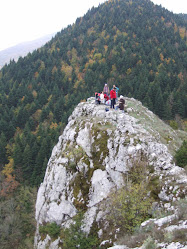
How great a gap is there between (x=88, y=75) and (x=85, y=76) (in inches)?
99.0

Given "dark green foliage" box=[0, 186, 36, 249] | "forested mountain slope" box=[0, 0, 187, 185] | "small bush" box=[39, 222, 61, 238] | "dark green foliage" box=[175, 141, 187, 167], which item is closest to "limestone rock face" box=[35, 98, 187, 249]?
"small bush" box=[39, 222, 61, 238]

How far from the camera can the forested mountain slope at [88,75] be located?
190 ft

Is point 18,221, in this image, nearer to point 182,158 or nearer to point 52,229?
point 52,229

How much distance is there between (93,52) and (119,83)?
4356 cm

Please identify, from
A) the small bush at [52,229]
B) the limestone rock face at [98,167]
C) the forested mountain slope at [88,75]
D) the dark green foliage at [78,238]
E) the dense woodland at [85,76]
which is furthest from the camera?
the forested mountain slope at [88,75]

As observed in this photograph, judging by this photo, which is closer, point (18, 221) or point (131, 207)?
point (131, 207)

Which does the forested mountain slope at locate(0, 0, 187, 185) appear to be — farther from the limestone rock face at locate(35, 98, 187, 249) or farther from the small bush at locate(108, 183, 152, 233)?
the small bush at locate(108, 183, 152, 233)

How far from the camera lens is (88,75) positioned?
304 feet

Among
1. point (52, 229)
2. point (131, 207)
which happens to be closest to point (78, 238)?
point (52, 229)

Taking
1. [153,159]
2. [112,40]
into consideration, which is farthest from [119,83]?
[153,159]

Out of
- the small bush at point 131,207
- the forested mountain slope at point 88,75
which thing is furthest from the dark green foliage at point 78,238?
the forested mountain slope at point 88,75

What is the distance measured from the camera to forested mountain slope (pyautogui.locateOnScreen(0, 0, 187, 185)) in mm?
58000

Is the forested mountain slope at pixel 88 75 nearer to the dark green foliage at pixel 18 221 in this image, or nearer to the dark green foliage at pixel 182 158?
the dark green foliage at pixel 18 221

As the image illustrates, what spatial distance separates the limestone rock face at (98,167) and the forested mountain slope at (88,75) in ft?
97.2
